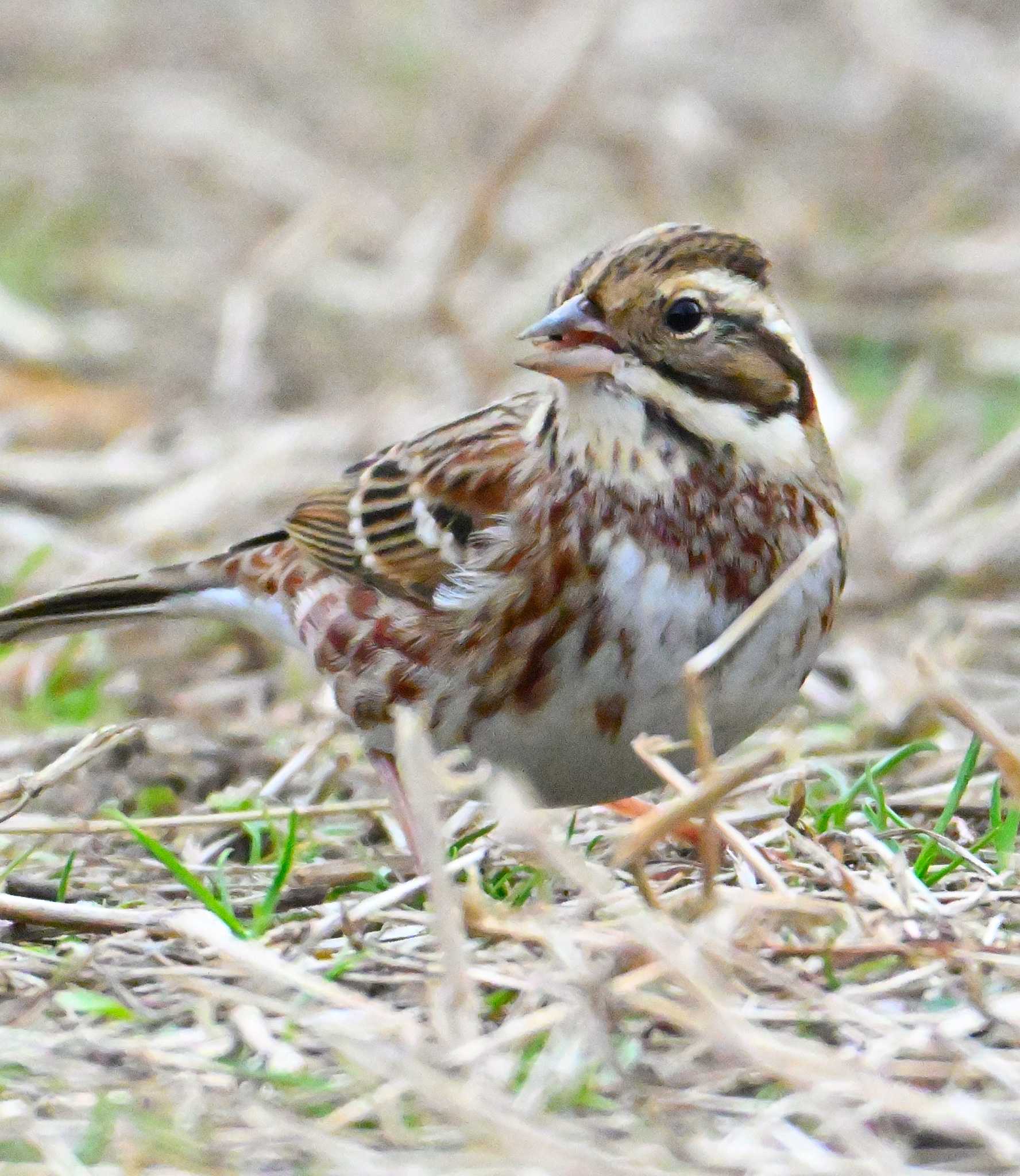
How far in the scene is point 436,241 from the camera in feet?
27.3

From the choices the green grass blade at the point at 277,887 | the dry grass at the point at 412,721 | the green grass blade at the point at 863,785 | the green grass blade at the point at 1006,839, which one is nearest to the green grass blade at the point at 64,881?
the dry grass at the point at 412,721

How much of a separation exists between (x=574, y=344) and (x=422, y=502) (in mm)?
769

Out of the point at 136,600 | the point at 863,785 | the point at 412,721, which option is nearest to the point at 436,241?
the point at 136,600

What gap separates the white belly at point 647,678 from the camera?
3686 mm

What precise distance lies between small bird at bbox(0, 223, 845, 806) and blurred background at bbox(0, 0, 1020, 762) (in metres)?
1.27

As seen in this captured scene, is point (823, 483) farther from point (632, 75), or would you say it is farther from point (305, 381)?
point (632, 75)

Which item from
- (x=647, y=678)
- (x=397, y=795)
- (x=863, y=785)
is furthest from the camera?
(x=397, y=795)

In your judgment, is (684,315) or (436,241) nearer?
(684,315)

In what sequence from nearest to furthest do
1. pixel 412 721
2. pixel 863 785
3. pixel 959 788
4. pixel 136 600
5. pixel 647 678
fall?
1. pixel 412 721
2. pixel 647 678
3. pixel 959 788
4. pixel 863 785
5. pixel 136 600

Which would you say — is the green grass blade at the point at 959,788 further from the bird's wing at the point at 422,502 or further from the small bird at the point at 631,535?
the bird's wing at the point at 422,502

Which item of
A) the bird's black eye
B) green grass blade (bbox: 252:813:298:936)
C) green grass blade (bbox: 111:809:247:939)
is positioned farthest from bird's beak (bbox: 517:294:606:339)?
green grass blade (bbox: 111:809:247:939)

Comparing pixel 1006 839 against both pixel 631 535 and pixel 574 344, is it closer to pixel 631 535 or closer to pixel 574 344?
pixel 631 535

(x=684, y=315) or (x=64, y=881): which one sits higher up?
(x=684, y=315)

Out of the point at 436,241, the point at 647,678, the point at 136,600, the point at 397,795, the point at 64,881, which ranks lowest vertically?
the point at 64,881
